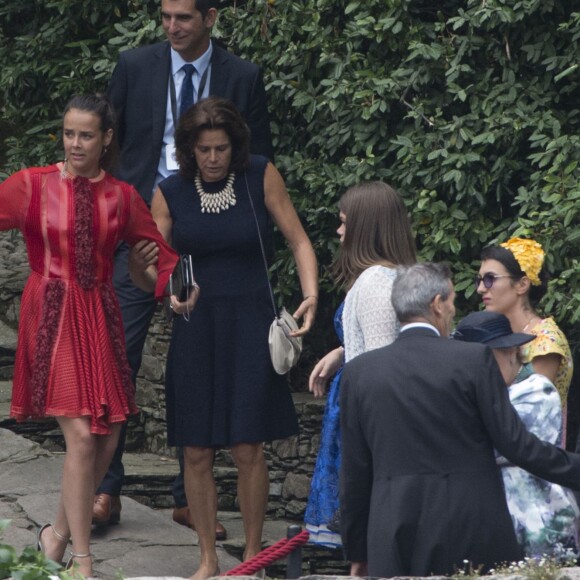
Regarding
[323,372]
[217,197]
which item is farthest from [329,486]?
[217,197]

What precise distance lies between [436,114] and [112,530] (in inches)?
91.6

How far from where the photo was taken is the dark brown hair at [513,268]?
590cm

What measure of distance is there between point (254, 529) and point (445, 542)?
1.60 m

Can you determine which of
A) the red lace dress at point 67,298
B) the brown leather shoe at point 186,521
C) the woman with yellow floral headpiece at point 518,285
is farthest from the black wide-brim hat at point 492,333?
the brown leather shoe at point 186,521

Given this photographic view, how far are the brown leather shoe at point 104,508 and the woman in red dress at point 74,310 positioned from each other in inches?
28.9

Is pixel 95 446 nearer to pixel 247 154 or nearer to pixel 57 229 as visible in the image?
pixel 57 229

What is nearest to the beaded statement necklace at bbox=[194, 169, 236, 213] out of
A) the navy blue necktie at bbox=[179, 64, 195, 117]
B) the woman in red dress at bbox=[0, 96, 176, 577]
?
the woman in red dress at bbox=[0, 96, 176, 577]

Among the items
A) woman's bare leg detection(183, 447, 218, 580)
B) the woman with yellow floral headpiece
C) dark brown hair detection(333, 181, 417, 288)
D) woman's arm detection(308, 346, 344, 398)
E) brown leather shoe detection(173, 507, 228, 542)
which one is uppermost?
dark brown hair detection(333, 181, 417, 288)

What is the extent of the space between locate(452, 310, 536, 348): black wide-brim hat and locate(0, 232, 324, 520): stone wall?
11.7 feet

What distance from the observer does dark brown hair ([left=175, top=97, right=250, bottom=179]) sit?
5.93 m

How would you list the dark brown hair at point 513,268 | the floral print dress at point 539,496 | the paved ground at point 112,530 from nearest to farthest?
1. the floral print dress at point 539,496
2. the dark brown hair at point 513,268
3. the paved ground at point 112,530

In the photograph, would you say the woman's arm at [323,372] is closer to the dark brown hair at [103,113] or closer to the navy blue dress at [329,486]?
the navy blue dress at [329,486]

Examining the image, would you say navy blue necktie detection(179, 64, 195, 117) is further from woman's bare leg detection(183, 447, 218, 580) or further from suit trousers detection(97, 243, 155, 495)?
woman's bare leg detection(183, 447, 218, 580)

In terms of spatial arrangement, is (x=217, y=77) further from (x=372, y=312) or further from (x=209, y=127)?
(x=372, y=312)
